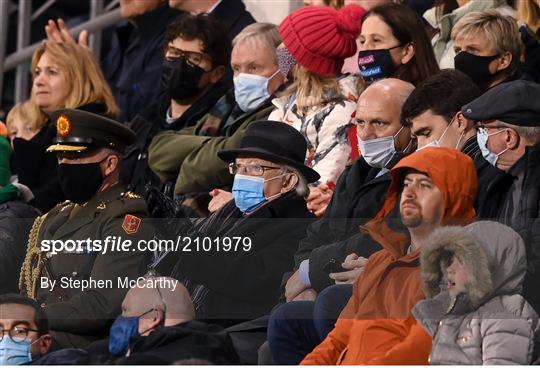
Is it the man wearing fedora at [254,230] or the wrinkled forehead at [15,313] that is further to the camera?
the man wearing fedora at [254,230]

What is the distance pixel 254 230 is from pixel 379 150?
27.1 inches

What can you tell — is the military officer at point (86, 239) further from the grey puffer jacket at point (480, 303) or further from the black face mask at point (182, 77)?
the grey puffer jacket at point (480, 303)

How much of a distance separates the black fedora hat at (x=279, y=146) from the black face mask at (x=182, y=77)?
5.89 ft

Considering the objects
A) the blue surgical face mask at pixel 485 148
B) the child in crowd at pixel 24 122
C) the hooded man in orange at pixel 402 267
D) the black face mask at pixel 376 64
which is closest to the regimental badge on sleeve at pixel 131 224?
the hooded man in orange at pixel 402 267

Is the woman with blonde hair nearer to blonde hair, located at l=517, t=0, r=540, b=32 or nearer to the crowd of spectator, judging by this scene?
the crowd of spectator

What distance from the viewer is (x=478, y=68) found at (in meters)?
9.35

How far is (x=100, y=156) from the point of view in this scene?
9.36 meters

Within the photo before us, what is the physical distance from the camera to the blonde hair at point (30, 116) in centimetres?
1182

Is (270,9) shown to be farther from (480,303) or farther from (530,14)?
(480,303)

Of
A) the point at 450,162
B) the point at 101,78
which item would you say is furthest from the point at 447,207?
the point at 101,78

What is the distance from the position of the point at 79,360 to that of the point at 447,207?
1.60 meters

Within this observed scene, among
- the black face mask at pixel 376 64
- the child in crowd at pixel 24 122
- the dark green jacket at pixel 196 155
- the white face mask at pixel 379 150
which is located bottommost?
the child in crowd at pixel 24 122

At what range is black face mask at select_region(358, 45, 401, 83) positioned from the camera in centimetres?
955

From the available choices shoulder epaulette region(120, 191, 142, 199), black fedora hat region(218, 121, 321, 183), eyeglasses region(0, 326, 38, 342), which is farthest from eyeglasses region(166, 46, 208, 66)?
eyeglasses region(0, 326, 38, 342)
